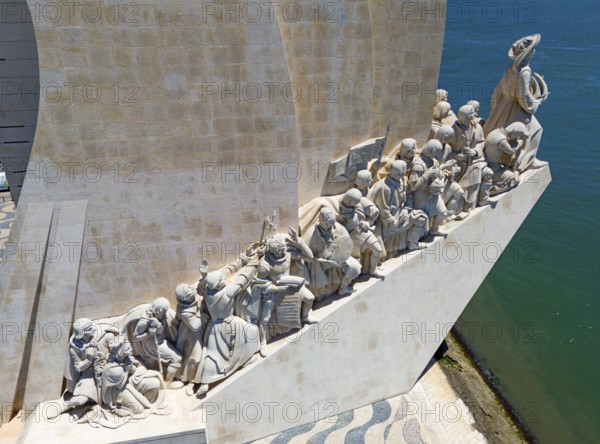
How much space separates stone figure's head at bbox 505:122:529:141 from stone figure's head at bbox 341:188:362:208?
3.24m

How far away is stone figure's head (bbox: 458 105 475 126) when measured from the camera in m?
8.47

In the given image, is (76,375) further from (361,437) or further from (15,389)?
(361,437)

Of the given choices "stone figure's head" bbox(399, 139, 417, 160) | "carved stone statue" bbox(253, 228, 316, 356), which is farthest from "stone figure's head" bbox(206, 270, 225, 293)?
"stone figure's head" bbox(399, 139, 417, 160)

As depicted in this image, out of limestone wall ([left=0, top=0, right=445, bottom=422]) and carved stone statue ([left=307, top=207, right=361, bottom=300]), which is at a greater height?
limestone wall ([left=0, top=0, right=445, bottom=422])

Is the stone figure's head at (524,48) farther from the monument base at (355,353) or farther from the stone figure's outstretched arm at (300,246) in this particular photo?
the stone figure's outstretched arm at (300,246)

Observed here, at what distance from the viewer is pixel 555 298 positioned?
11969 millimetres

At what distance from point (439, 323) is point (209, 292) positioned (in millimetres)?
4448

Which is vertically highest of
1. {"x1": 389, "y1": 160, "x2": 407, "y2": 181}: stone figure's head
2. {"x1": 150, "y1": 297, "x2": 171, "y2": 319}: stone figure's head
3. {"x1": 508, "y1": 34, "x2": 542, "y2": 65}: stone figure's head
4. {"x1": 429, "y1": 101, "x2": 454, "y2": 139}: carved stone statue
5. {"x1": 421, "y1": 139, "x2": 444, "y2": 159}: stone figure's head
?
{"x1": 508, "y1": 34, "x2": 542, "y2": 65}: stone figure's head

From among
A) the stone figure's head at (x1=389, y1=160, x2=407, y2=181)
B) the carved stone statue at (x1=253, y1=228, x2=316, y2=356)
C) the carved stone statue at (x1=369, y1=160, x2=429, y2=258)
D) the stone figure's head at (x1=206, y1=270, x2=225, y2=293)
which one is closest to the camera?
the stone figure's head at (x1=206, y1=270, x2=225, y2=293)

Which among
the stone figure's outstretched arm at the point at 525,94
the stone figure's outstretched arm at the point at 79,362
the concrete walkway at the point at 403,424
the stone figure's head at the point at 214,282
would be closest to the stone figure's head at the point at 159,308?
the stone figure's head at the point at 214,282

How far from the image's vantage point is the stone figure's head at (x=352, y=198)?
7.54 meters

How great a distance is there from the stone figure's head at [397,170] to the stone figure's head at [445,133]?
1215 millimetres

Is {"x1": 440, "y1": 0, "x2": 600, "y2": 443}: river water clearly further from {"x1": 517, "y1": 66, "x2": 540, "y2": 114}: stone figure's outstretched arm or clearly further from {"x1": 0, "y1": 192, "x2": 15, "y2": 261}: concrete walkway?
{"x1": 0, "y1": 192, "x2": 15, "y2": 261}: concrete walkway

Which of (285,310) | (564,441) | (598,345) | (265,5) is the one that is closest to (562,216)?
(598,345)
